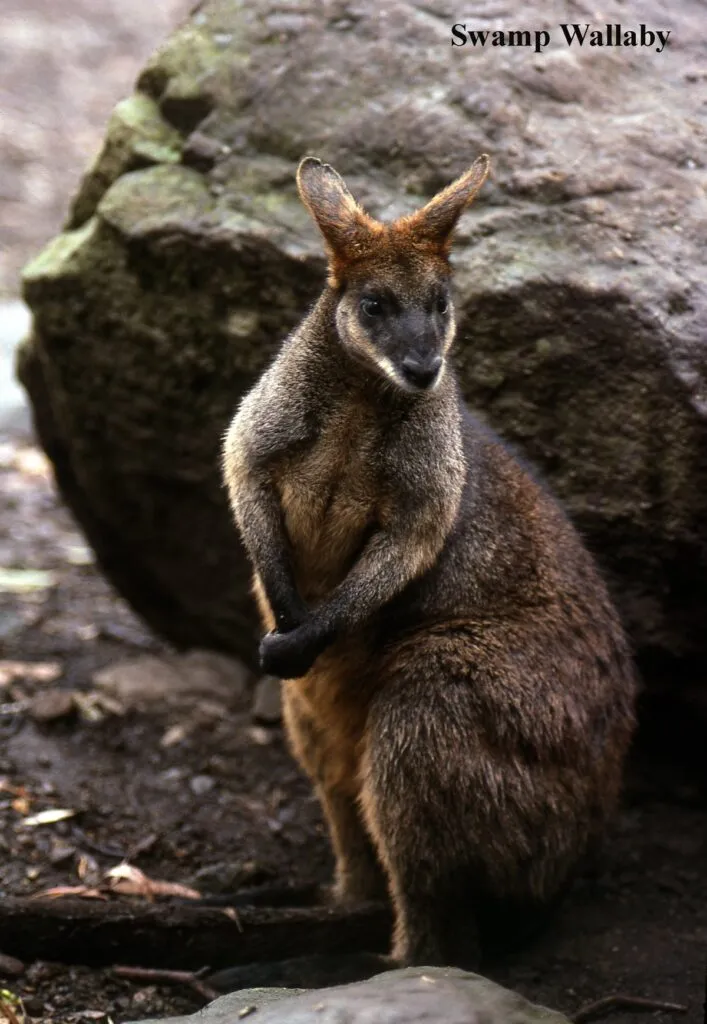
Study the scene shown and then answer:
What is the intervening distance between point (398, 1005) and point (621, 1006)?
141cm

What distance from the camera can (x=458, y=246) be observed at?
537 cm

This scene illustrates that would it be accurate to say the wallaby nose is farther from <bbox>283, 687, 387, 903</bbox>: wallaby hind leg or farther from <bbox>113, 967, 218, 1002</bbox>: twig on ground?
<bbox>113, 967, 218, 1002</bbox>: twig on ground

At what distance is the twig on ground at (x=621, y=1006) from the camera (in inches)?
175

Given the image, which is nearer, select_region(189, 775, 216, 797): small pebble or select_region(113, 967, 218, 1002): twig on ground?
select_region(113, 967, 218, 1002): twig on ground

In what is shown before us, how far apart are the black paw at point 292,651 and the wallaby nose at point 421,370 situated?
97 centimetres

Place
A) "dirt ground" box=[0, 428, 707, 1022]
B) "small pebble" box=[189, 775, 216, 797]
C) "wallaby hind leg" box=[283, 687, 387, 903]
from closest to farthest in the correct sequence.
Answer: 1. "dirt ground" box=[0, 428, 707, 1022]
2. "wallaby hind leg" box=[283, 687, 387, 903]
3. "small pebble" box=[189, 775, 216, 797]

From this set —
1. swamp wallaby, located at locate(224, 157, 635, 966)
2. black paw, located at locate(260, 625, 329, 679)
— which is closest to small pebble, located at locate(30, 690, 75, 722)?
swamp wallaby, located at locate(224, 157, 635, 966)

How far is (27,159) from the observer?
1459 centimetres

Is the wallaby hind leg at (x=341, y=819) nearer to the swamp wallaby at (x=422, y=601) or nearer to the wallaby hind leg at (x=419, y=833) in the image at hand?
the swamp wallaby at (x=422, y=601)

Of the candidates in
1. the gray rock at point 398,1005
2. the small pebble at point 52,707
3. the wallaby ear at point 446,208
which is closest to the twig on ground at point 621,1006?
the gray rock at point 398,1005

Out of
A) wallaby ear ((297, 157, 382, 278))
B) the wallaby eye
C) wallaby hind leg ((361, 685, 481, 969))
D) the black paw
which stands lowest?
wallaby hind leg ((361, 685, 481, 969))

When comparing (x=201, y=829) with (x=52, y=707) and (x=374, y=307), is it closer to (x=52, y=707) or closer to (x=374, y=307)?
(x=52, y=707)

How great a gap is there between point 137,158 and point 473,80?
1618mm

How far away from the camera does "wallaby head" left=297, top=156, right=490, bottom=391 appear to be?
14.1ft
